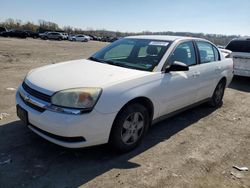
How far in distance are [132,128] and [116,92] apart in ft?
2.30

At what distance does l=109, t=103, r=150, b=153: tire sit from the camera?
11.3ft

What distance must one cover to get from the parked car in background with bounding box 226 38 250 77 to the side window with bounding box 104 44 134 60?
550cm

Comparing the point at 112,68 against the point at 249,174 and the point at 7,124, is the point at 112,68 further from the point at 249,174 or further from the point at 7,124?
the point at 249,174

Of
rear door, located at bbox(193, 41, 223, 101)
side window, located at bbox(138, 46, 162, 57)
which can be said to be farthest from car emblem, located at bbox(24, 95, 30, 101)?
rear door, located at bbox(193, 41, 223, 101)

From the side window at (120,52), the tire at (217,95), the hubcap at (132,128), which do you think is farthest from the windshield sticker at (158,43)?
the tire at (217,95)

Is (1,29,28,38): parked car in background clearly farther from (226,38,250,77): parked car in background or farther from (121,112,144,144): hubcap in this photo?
(121,112,144,144): hubcap

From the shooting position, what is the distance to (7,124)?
14.7ft

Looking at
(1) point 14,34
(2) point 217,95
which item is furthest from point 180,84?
(1) point 14,34

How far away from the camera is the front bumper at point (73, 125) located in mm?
3023

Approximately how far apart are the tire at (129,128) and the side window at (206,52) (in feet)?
6.91

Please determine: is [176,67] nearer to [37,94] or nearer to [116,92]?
[116,92]

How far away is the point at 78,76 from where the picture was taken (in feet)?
11.8

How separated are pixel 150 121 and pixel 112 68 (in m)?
1.01

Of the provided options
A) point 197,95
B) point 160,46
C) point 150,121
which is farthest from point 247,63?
point 150,121
